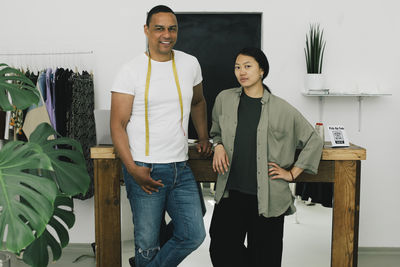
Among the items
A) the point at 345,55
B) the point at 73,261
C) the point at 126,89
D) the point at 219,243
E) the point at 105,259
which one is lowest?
the point at 73,261

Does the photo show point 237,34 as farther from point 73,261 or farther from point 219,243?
point 73,261

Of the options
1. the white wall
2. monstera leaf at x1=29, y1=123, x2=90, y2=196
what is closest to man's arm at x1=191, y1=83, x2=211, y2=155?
monstera leaf at x1=29, y1=123, x2=90, y2=196

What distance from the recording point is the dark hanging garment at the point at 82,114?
3.32 m

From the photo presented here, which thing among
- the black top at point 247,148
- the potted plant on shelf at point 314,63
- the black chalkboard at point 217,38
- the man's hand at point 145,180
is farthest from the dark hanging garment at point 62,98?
the potted plant on shelf at point 314,63

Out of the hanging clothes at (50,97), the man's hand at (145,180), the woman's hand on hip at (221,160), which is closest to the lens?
the man's hand at (145,180)

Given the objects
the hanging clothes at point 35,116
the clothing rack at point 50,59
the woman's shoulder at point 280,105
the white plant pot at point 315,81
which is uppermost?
the clothing rack at point 50,59

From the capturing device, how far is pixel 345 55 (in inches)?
139

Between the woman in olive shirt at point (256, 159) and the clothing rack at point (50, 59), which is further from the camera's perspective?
the clothing rack at point (50, 59)

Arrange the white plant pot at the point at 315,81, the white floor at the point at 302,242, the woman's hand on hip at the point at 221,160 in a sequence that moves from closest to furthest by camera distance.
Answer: the woman's hand on hip at the point at 221,160 < the white floor at the point at 302,242 < the white plant pot at the point at 315,81

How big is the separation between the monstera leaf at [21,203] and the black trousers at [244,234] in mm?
926

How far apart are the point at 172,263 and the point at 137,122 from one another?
2.54 ft

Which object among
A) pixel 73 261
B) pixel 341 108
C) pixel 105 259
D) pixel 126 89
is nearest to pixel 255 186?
pixel 126 89

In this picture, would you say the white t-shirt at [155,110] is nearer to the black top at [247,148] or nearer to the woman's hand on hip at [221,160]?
the woman's hand on hip at [221,160]

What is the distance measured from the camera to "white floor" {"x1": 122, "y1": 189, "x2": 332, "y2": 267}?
2.70 metres
